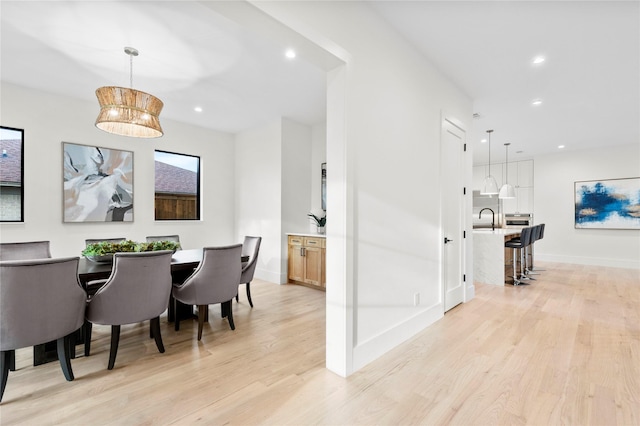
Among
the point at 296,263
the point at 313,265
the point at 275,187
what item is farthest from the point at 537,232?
the point at 275,187

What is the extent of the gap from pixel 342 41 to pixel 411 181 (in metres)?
1.40

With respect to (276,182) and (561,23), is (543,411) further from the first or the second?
(276,182)

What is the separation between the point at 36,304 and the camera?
1922 mm

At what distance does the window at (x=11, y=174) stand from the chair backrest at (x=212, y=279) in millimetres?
2734

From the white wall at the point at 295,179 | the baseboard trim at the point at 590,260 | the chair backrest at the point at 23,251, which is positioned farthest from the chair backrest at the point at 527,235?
the chair backrest at the point at 23,251

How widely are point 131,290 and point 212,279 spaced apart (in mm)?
701

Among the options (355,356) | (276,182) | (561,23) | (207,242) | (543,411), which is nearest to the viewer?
(543,411)

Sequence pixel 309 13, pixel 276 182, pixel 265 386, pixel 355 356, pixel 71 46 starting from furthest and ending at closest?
pixel 276 182 → pixel 71 46 → pixel 355 356 → pixel 265 386 → pixel 309 13

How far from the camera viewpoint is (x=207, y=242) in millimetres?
5688

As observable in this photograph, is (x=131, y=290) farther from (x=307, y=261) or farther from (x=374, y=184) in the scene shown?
(x=307, y=261)

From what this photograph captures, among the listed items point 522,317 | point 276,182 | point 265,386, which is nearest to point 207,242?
point 276,182

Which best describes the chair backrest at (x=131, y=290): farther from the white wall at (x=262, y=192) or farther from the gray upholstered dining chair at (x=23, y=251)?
the white wall at (x=262, y=192)

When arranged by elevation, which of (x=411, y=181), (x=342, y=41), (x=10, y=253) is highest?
(x=342, y=41)

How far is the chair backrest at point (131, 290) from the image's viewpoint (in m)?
2.25
